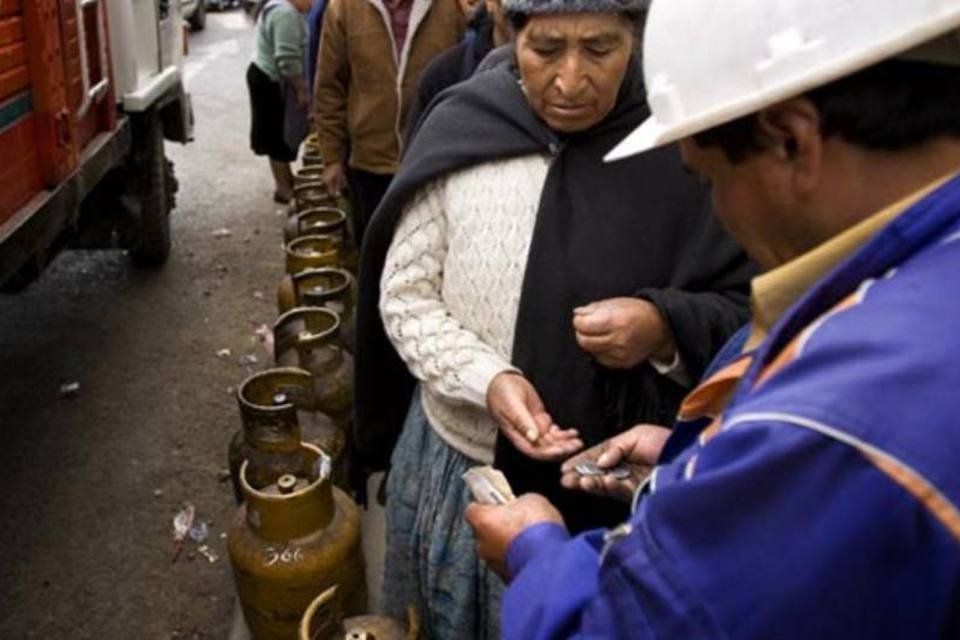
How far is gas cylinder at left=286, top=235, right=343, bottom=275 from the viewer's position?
12.6ft

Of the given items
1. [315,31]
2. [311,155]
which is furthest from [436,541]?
[311,155]

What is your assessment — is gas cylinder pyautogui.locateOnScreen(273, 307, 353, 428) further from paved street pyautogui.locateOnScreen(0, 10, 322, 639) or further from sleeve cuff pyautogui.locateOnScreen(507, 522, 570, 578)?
sleeve cuff pyautogui.locateOnScreen(507, 522, 570, 578)

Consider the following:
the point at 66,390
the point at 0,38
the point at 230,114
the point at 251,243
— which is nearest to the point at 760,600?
the point at 0,38

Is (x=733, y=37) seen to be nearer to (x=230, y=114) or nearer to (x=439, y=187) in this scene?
(x=439, y=187)

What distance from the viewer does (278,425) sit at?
264 centimetres

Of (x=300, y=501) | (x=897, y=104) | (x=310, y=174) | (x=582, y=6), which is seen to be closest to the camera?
(x=897, y=104)

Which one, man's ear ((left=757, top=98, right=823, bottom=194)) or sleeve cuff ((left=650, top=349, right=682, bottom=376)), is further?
sleeve cuff ((left=650, top=349, right=682, bottom=376))

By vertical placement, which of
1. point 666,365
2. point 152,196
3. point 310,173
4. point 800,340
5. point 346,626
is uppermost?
point 800,340

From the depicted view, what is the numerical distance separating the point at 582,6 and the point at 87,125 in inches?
126

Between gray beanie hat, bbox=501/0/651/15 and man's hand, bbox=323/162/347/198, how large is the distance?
279cm

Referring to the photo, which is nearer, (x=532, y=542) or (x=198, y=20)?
(x=532, y=542)

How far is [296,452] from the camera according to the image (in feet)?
8.81

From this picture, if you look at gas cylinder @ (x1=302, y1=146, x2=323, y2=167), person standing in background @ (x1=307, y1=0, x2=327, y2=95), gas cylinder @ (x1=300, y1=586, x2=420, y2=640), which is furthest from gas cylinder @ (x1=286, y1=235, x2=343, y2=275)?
gas cylinder @ (x1=300, y1=586, x2=420, y2=640)

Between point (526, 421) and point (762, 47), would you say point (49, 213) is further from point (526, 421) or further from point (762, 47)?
point (762, 47)
